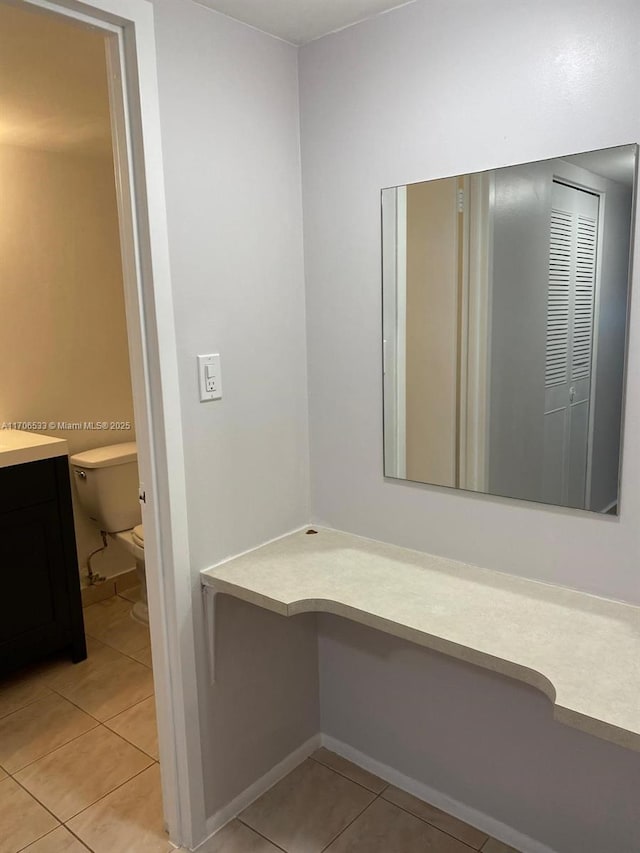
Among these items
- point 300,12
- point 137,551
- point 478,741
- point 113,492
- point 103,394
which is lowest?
point 478,741

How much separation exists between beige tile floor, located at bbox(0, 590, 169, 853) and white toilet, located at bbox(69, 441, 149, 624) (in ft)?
1.42

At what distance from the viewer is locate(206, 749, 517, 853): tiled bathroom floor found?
173cm

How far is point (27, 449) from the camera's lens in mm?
2373

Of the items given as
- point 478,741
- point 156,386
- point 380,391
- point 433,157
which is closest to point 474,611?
point 478,741

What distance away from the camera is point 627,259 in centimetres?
134

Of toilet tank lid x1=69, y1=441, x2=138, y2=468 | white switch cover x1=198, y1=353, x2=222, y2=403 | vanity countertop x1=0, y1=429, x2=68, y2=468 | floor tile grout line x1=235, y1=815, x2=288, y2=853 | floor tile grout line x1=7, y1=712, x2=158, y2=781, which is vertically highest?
white switch cover x1=198, y1=353, x2=222, y2=403

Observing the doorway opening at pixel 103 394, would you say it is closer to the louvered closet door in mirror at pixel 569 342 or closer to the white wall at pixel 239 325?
the white wall at pixel 239 325

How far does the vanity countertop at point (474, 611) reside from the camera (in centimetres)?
115

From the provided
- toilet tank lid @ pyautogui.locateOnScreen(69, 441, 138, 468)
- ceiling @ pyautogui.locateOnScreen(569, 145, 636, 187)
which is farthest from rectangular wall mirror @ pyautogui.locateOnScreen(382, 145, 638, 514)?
toilet tank lid @ pyautogui.locateOnScreen(69, 441, 138, 468)

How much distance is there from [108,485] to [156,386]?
1551mm

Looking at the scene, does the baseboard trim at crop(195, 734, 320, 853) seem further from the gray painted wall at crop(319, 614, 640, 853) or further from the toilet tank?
the toilet tank

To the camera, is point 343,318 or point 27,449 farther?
point 27,449

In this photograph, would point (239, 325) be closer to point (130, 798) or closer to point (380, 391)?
point (380, 391)

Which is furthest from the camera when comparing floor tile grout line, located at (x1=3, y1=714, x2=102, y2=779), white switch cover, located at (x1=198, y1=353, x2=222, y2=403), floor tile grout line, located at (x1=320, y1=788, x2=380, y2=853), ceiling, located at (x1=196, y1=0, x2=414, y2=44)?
floor tile grout line, located at (x1=3, y1=714, x2=102, y2=779)
